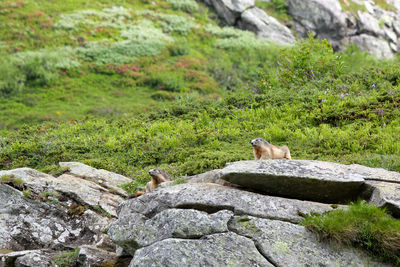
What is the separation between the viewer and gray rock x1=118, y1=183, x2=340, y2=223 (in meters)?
6.32

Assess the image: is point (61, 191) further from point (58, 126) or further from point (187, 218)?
point (58, 126)

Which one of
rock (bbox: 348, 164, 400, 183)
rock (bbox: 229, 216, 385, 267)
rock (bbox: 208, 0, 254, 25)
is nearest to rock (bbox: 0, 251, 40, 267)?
rock (bbox: 229, 216, 385, 267)

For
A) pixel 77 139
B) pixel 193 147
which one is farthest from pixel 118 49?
pixel 193 147

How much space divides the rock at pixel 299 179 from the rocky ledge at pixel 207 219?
0.7 inches

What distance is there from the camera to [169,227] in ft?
19.5

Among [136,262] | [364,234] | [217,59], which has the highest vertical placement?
[364,234]

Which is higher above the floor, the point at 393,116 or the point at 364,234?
the point at 364,234

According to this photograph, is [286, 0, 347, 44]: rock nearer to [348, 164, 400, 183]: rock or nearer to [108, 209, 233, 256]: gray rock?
[348, 164, 400, 183]: rock

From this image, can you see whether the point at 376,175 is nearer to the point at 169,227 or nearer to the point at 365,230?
the point at 365,230

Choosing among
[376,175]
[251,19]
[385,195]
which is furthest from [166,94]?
[385,195]

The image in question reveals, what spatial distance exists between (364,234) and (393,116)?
29.8 feet

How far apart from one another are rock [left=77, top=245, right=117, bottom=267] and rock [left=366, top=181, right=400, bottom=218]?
4601mm

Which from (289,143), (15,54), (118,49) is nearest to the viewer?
(289,143)

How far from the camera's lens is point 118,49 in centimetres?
3444
